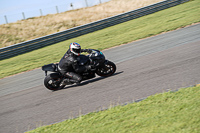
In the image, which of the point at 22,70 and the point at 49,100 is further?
the point at 22,70

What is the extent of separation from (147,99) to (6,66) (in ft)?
44.6

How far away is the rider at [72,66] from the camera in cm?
877

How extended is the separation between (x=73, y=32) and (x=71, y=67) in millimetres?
13192

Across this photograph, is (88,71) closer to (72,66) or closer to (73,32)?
(72,66)

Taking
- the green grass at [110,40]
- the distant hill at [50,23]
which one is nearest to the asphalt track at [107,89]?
the green grass at [110,40]

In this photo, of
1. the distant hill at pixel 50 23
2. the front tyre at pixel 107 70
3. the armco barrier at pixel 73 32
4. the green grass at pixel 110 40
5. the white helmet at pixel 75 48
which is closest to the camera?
the white helmet at pixel 75 48

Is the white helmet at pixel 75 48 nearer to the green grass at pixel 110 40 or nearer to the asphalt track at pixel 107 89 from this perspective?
the asphalt track at pixel 107 89

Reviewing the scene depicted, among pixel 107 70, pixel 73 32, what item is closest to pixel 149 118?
pixel 107 70

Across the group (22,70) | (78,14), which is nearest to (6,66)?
(22,70)

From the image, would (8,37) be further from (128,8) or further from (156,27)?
(156,27)

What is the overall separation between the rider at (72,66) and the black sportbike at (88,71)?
0.13 metres

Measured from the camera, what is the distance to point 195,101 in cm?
506

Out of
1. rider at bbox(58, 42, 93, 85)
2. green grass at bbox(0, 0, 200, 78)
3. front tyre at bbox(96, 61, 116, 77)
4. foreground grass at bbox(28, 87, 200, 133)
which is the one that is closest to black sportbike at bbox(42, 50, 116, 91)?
front tyre at bbox(96, 61, 116, 77)

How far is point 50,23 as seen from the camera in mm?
33844
